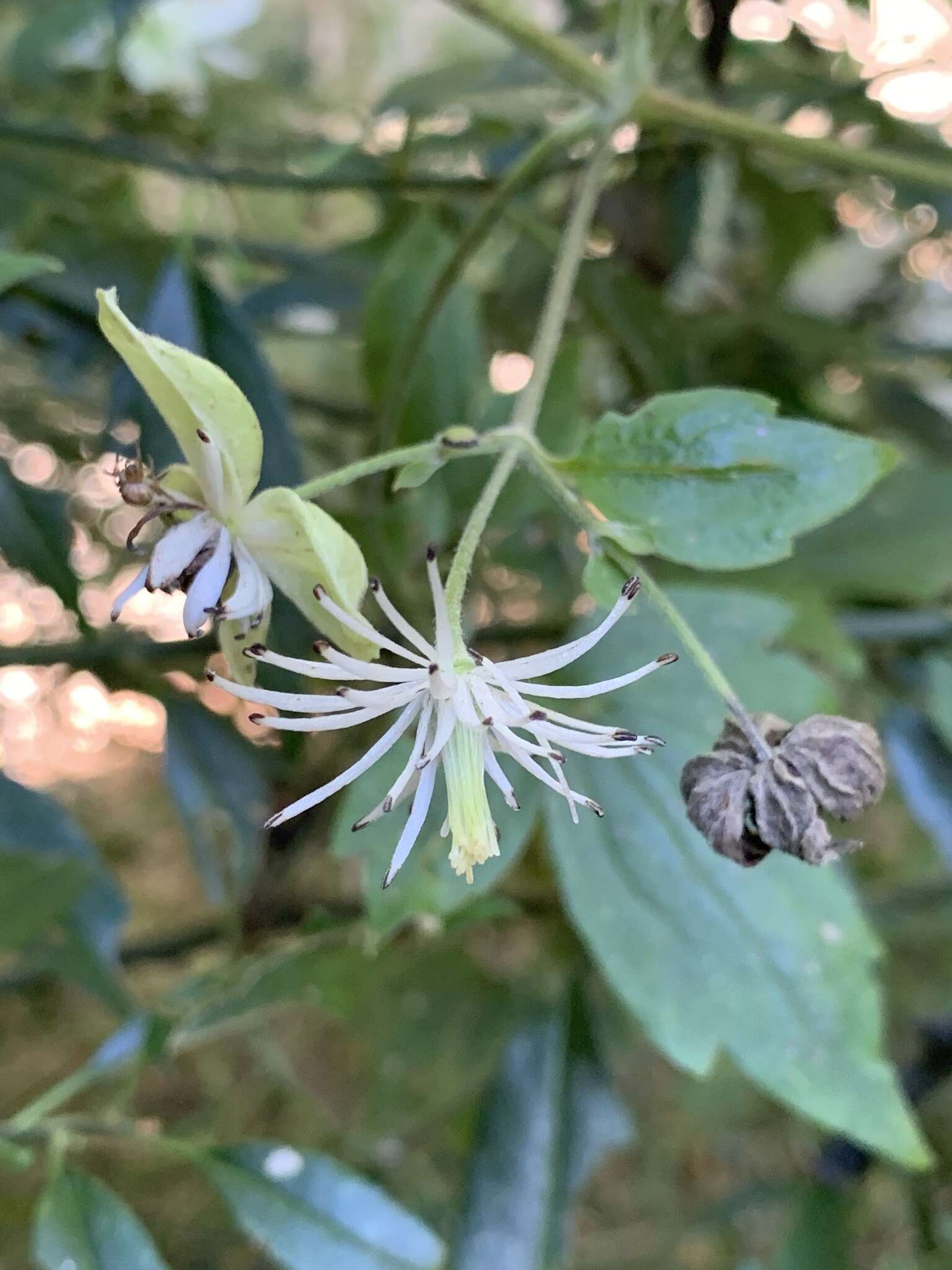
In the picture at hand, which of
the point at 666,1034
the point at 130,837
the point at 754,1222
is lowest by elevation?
the point at 754,1222

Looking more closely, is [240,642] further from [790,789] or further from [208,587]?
[790,789]

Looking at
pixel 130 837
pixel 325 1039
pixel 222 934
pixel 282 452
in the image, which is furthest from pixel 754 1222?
pixel 282 452

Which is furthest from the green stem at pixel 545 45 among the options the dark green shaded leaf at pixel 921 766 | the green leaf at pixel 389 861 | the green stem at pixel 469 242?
the dark green shaded leaf at pixel 921 766

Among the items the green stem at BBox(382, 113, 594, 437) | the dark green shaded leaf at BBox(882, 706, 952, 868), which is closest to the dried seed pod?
the green stem at BBox(382, 113, 594, 437)

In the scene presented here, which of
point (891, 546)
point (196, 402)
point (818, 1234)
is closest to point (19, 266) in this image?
point (196, 402)

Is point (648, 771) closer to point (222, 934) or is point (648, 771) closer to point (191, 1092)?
point (222, 934)
